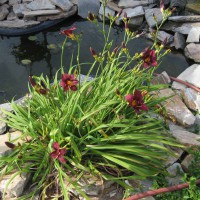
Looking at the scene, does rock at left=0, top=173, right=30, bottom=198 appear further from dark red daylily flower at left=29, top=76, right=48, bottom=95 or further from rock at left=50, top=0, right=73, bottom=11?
rock at left=50, top=0, right=73, bottom=11

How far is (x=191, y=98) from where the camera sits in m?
3.44

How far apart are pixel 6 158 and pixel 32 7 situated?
355cm

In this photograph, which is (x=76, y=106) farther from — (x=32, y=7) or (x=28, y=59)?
(x=32, y=7)

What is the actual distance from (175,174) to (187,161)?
0.18 meters

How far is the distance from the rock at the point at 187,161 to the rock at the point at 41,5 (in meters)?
3.47

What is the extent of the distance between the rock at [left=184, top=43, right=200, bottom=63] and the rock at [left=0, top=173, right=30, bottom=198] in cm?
299

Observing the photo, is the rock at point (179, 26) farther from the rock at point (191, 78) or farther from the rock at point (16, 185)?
the rock at point (16, 185)

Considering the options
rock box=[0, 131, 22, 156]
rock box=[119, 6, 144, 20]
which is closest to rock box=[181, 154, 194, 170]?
rock box=[0, 131, 22, 156]

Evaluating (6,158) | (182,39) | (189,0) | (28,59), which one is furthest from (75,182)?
(189,0)

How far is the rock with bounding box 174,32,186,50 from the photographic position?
4.73 m

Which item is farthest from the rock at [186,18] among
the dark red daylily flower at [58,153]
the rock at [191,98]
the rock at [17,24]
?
the dark red daylily flower at [58,153]

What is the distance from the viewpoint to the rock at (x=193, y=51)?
175 inches

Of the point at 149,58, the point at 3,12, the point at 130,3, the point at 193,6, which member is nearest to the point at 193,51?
the point at 193,6

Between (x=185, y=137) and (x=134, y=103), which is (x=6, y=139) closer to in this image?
(x=134, y=103)
